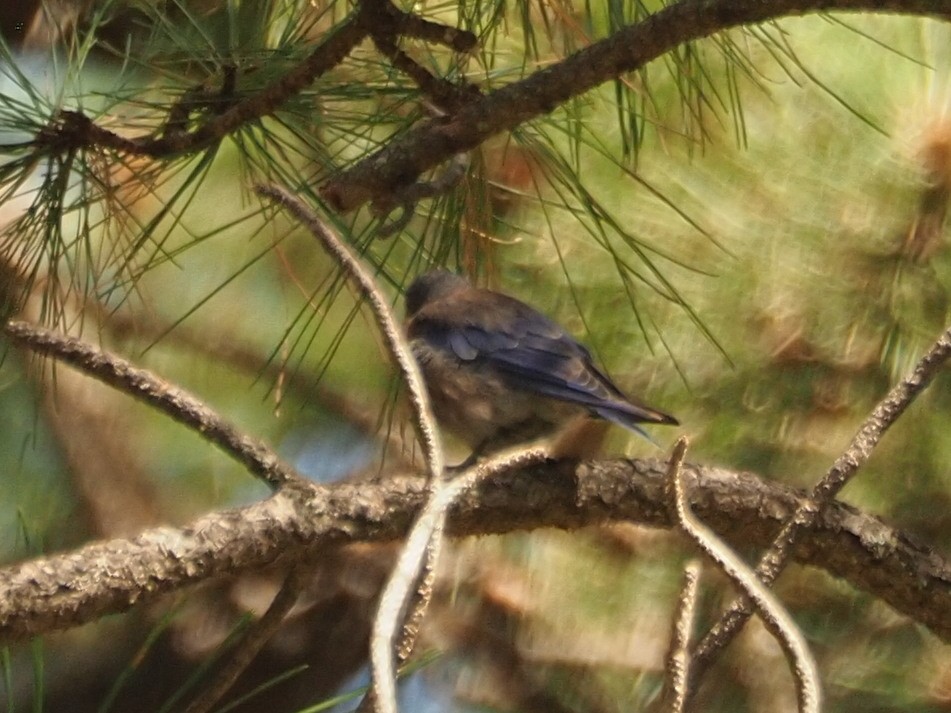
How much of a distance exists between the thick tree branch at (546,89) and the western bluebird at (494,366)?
0.48m

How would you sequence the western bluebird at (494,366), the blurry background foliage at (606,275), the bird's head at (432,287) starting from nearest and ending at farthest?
1. the blurry background foliage at (606,275)
2. the western bluebird at (494,366)
3. the bird's head at (432,287)

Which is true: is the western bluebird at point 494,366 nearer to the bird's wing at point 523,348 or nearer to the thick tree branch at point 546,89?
the bird's wing at point 523,348

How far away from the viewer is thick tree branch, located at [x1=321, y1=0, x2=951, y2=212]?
0.85 metres

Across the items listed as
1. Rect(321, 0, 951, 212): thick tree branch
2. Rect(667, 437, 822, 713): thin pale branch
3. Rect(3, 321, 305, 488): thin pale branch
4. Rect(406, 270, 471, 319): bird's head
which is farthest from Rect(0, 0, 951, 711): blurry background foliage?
Rect(667, 437, 822, 713): thin pale branch

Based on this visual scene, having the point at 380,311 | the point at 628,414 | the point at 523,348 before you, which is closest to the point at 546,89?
the point at 380,311

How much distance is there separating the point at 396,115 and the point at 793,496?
0.53 meters

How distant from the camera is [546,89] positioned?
35.3 inches

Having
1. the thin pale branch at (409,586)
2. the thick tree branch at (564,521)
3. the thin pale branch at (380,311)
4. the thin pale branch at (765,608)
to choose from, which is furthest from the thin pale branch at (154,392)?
the thin pale branch at (765,608)

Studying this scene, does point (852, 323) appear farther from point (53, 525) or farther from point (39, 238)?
point (53, 525)

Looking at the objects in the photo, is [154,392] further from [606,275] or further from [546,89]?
[606,275]

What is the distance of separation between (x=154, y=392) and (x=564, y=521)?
0.37 meters

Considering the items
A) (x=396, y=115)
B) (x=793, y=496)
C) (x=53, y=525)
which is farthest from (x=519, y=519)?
(x=53, y=525)

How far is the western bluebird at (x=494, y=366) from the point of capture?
4.60 ft

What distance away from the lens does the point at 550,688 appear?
4.85 feet
